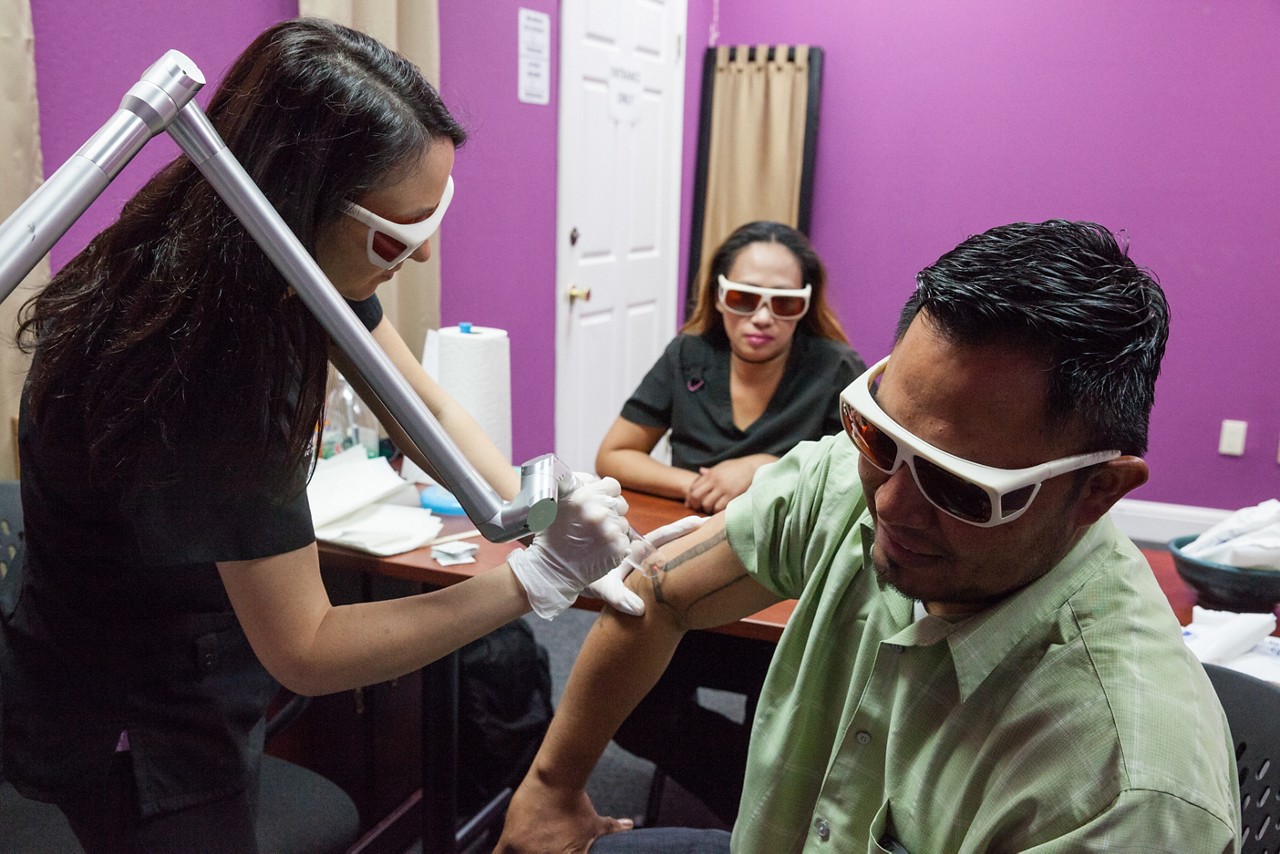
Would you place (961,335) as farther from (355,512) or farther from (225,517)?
(355,512)

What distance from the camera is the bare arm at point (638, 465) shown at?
2.34 meters

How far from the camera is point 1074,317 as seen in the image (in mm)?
876

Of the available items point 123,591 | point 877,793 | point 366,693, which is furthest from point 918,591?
point 366,693

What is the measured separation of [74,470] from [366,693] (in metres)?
1.21

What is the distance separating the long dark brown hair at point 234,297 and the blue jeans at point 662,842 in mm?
604

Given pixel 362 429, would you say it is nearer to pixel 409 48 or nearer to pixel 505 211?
pixel 409 48

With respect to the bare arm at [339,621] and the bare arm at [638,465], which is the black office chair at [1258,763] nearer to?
the bare arm at [339,621]

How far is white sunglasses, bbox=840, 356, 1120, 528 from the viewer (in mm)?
893

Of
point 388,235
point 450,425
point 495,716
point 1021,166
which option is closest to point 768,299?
point 450,425

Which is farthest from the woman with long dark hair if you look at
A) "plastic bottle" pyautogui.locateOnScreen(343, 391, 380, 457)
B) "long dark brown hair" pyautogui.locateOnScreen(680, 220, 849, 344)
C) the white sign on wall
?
the white sign on wall

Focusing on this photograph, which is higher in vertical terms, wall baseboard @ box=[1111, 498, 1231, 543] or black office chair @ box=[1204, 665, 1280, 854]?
black office chair @ box=[1204, 665, 1280, 854]

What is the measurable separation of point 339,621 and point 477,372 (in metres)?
1.14

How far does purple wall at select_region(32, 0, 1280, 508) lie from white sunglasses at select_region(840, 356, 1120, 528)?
8.24 ft

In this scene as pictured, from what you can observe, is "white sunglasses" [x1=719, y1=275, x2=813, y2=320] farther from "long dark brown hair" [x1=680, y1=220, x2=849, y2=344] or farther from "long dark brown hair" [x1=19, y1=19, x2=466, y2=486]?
"long dark brown hair" [x1=19, y1=19, x2=466, y2=486]
